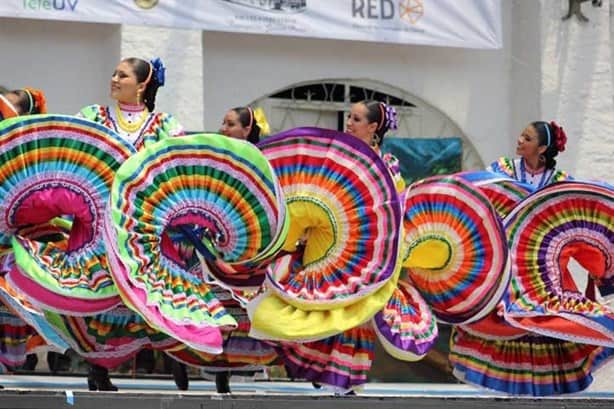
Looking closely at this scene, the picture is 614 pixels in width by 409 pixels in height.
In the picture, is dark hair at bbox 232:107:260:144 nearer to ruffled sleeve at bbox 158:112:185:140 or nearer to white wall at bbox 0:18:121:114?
ruffled sleeve at bbox 158:112:185:140

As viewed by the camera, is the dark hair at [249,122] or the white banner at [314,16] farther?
the white banner at [314,16]

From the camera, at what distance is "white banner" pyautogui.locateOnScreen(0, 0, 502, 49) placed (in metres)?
10.2

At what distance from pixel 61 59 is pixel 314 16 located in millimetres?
1832

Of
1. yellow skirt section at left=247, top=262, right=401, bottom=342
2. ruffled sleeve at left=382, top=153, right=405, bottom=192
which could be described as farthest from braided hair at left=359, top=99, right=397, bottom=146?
yellow skirt section at left=247, top=262, right=401, bottom=342

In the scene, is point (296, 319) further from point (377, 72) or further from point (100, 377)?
point (377, 72)

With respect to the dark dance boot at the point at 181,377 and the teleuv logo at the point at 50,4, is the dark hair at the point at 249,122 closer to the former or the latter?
the dark dance boot at the point at 181,377

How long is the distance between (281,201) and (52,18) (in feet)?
13.5

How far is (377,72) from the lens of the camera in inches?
464

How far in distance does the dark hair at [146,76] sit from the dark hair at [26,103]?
65 cm

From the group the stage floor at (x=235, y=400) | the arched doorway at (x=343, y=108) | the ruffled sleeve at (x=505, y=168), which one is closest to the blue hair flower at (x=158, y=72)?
the stage floor at (x=235, y=400)

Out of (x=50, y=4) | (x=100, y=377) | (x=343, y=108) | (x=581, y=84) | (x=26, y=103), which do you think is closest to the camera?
(x=100, y=377)

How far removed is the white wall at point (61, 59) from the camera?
10633 mm

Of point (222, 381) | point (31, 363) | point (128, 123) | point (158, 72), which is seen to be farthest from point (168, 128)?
point (31, 363)

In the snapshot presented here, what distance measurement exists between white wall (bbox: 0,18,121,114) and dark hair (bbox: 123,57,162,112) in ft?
11.0
